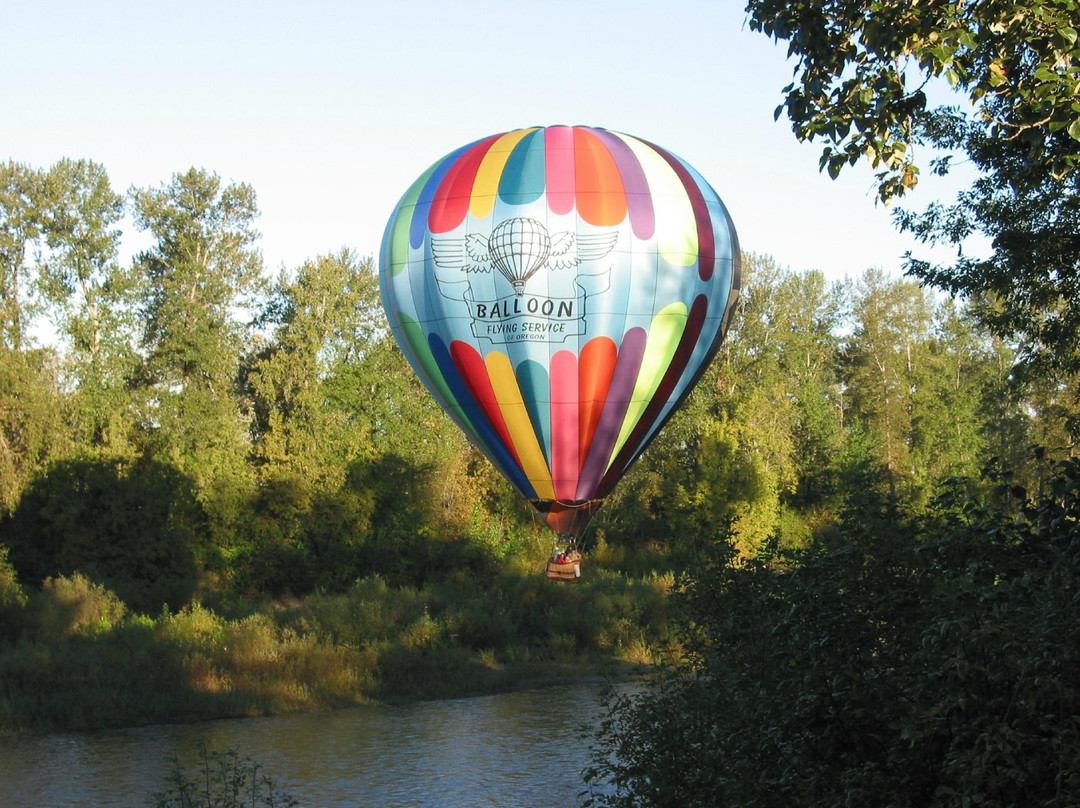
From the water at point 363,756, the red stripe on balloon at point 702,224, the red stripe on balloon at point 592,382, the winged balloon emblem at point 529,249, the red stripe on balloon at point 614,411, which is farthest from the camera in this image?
the water at point 363,756

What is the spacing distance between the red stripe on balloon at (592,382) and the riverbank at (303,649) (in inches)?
353

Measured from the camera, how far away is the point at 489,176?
59.2ft

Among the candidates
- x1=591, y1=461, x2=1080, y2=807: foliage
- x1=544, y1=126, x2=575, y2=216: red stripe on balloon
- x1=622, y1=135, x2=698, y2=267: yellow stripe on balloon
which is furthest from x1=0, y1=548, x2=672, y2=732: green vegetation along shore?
x1=591, y1=461, x2=1080, y2=807: foliage

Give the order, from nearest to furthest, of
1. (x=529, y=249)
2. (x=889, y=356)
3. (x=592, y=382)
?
(x=529, y=249) < (x=592, y=382) < (x=889, y=356)

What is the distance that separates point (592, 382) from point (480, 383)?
1.59 meters

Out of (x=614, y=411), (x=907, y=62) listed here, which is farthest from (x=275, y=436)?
(x=907, y=62)

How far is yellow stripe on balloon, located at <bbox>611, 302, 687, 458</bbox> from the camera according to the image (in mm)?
17844

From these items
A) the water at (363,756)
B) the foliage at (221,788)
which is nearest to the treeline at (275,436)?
the water at (363,756)

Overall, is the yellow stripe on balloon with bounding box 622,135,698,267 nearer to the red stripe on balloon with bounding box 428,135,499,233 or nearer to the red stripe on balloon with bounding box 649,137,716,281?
the red stripe on balloon with bounding box 649,137,716,281

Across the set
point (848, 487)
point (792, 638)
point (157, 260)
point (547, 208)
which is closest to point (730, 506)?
point (157, 260)

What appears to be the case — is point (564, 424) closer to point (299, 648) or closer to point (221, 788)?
point (221, 788)

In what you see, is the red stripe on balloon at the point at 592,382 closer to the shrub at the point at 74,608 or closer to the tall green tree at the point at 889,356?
the shrub at the point at 74,608

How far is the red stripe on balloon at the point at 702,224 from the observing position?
18.2 m

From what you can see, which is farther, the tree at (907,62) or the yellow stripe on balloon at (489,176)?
the yellow stripe on balloon at (489,176)
